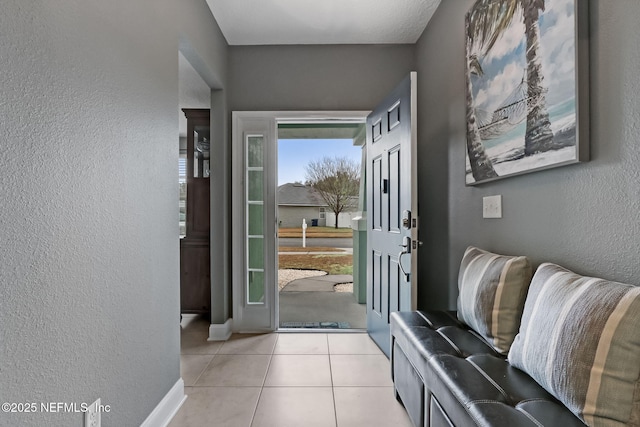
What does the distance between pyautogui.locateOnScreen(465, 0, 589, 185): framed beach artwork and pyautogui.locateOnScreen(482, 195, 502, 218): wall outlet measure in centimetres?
11

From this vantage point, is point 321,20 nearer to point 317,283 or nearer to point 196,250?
point 196,250

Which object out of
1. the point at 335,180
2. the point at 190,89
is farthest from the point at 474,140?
the point at 335,180

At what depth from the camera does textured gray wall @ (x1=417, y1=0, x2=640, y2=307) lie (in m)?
1.04

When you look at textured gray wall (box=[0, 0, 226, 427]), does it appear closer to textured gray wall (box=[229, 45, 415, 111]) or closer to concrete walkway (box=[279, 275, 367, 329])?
textured gray wall (box=[229, 45, 415, 111])

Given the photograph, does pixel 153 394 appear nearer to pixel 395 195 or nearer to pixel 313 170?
pixel 395 195

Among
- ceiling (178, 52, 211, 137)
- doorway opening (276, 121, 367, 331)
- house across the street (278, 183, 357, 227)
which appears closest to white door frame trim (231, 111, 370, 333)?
doorway opening (276, 121, 367, 331)

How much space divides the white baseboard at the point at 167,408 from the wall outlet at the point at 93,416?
405mm

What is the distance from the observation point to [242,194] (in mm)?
3029

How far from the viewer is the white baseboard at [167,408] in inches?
62.4

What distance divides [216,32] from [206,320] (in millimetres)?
2740

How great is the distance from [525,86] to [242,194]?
7.60 ft

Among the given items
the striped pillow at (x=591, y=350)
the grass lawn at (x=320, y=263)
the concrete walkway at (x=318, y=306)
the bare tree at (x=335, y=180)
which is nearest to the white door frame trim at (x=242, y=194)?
the concrete walkway at (x=318, y=306)

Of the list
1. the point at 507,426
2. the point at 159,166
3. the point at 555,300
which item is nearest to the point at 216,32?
the point at 159,166

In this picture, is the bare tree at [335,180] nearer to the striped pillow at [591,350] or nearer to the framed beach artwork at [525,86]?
the framed beach artwork at [525,86]
